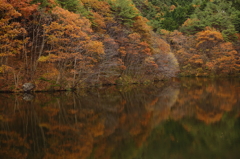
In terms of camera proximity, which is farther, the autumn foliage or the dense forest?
the dense forest

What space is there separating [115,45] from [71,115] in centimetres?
1603

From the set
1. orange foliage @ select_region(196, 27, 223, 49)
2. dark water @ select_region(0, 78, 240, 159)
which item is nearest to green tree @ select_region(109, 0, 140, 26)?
dark water @ select_region(0, 78, 240, 159)

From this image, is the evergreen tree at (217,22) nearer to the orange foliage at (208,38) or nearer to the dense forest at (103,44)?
the dense forest at (103,44)

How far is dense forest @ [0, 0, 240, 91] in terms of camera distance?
1925 centimetres

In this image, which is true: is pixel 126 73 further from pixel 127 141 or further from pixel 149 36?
pixel 127 141

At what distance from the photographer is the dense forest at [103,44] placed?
19.2 metres

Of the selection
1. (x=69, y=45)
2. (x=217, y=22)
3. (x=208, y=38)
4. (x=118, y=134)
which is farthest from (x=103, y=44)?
(x=217, y=22)

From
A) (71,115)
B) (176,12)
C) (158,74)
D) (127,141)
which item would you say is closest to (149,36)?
(158,74)

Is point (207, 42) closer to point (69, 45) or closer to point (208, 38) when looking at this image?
point (208, 38)

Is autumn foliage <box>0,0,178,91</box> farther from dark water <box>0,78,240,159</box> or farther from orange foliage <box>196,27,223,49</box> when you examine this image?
orange foliage <box>196,27,223,49</box>

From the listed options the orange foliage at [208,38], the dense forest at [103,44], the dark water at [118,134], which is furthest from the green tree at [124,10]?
the orange foliage at [208,38]

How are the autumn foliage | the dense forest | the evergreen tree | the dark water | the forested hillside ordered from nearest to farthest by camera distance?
1. the dark water
2. the autumn foliage
3. the dense forest
4. the forested hillside
5. the evergreen tree

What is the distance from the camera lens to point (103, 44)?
24297 millimetres

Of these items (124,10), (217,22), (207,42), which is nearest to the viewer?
(124,10)
